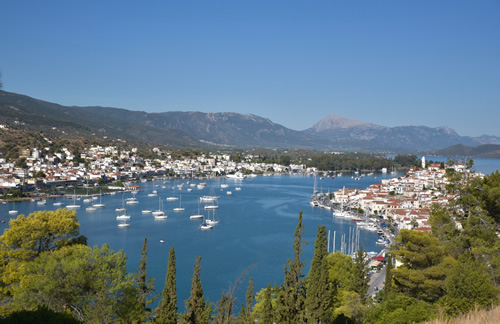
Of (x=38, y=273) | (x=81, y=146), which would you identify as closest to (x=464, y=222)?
(x=38, y=273)

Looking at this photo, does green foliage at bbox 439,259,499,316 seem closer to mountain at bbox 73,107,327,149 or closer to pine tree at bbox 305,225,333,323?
pine tree at bbox 305,225,333,323

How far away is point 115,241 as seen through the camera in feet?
51.4

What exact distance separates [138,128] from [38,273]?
321 ft

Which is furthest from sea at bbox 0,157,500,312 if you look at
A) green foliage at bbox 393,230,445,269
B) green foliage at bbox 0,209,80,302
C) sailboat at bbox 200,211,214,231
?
green foliage at bbox 393,230,445,269

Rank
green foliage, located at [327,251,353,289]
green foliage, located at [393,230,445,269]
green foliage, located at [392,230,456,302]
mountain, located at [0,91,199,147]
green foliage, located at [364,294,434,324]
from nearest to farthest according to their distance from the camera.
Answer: green foliage, located at [364,294,434,324] < green foliage, located at [392,230,456,302] < green foliage, located at [393,230,445,269] < green foliage, located at [327,251,353,289] < mountain, located at [0,91,199,147]

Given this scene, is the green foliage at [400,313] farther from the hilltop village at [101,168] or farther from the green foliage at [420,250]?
the hilltop village at [101,168]

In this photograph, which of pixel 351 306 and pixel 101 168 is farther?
pixel 101 168

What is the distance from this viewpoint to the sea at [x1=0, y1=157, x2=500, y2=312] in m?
11.9

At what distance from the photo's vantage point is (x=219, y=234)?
17359mm

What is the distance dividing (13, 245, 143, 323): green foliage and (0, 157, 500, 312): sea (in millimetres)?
2027

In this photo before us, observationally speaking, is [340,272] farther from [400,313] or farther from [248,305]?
[400,313]

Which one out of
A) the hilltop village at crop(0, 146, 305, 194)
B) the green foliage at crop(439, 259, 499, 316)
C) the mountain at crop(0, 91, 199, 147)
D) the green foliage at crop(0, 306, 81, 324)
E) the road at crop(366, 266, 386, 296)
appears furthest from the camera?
the mountain at crop(0, 91, 199, 147)

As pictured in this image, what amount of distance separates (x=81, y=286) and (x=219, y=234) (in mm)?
12756

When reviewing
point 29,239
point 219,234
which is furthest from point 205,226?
point 29,239
